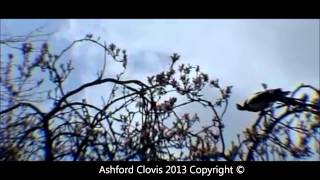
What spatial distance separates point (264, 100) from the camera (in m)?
2.95

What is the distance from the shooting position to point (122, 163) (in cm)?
285

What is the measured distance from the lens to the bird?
295cm

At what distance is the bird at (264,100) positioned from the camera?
2.95 metres

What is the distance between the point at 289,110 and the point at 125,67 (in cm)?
82

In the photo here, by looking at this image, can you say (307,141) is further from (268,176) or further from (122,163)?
(122,163)

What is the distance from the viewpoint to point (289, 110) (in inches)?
117
